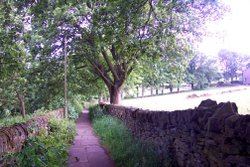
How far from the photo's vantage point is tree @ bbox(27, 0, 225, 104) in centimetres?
1449

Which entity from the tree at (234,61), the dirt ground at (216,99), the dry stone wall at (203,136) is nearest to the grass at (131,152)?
the dry stone wall at (203,136)

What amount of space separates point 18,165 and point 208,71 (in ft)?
242

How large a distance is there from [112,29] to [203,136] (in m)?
8.02

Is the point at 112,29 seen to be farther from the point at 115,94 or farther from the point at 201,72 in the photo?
the point at 201,72

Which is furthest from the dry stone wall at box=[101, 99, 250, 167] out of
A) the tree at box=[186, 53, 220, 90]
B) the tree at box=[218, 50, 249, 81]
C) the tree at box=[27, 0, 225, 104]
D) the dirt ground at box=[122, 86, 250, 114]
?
the tree at box=[186, 53, 220, 90]

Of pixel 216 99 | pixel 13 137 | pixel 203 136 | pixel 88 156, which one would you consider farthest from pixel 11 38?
pixel 216 99

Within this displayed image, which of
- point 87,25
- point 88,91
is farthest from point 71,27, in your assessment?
point 88,91

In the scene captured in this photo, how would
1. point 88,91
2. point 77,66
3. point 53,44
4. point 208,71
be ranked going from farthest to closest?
point 208,71 < point 88,91 < point 77,66 < point 53,44

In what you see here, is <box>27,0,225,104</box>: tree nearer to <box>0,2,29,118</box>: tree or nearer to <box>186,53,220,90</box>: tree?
<box>0,2,29,118</box>: tree

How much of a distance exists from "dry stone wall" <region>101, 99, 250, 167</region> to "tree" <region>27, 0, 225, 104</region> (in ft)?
17.7

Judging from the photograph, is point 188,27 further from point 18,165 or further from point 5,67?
point 18,165

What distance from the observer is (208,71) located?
250 feet

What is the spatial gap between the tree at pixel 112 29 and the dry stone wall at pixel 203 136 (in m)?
5.39

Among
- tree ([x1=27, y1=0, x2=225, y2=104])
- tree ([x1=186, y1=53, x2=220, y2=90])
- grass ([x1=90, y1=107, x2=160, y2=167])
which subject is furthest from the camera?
tree ([x1=186, y1=53, x2=220, y2=90])
